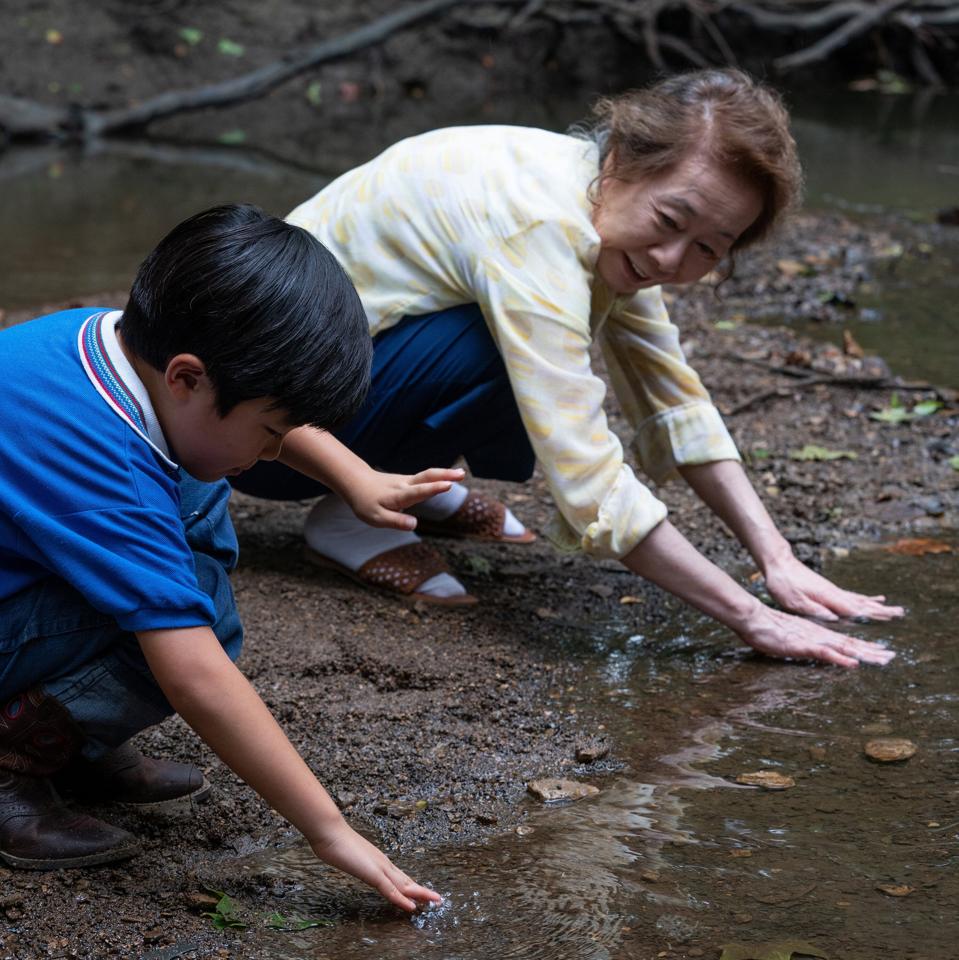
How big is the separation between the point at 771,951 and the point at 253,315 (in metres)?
0.96

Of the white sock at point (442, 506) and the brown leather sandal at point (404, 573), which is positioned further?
the white sock at point (442, 506)

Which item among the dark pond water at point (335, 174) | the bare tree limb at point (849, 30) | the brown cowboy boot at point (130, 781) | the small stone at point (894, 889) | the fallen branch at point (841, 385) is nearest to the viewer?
the small stone at point (894, 889)

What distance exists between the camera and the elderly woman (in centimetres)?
229

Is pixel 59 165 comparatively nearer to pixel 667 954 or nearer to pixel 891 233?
pixel 891 233

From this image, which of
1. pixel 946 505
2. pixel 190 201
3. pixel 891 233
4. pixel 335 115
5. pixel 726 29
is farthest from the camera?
pixel 726 29

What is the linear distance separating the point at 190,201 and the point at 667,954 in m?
5.67

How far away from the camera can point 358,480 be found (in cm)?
193

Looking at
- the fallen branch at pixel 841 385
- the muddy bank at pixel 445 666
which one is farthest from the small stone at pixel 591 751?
the fallen branch at pixel 841 385

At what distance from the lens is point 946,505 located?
3.03 metres

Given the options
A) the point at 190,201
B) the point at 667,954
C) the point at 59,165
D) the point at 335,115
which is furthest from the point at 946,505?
the point at 335,115

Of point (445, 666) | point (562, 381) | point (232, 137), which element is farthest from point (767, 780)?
point (232, 137)

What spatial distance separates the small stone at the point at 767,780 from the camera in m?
1.94

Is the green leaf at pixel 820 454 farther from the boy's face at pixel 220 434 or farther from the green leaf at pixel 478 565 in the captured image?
the boy's face at pixel 220 434

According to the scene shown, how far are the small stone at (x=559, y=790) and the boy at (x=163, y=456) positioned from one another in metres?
0.38
